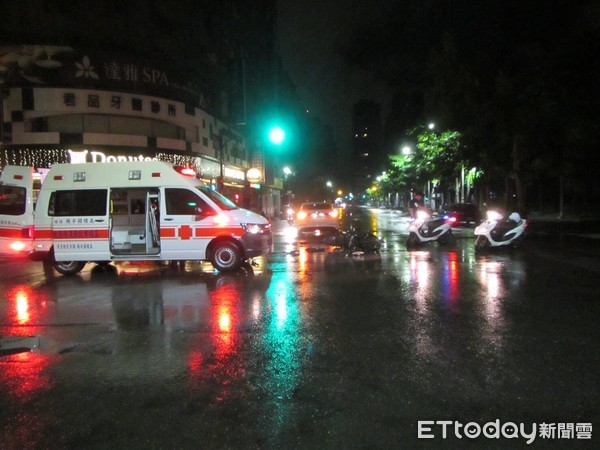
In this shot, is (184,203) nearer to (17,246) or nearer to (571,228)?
(17,246)

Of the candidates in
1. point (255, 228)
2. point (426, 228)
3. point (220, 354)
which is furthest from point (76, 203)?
point (426, 228)

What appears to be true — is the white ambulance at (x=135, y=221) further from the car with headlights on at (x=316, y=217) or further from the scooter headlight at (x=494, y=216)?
the car with headlights on at (x=316, y=217)

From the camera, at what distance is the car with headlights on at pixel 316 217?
22484 millimetres

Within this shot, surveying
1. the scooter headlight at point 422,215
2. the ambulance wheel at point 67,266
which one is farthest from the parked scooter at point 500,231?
the ambulance wheel at point 67,266

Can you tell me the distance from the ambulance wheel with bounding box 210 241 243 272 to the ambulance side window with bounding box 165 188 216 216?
90cm

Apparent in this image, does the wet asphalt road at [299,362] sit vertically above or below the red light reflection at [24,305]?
below

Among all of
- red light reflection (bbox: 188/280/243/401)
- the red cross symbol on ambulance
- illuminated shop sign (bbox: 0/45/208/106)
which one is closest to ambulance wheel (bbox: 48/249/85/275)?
the red cross symbol on ambulance

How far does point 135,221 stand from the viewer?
12.8 metres

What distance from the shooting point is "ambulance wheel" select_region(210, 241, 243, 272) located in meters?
12.2

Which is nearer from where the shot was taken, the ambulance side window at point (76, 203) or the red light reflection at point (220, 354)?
the red light reflection at point (220, 354)

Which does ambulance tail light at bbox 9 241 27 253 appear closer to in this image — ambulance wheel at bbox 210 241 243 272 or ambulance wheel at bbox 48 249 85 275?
ambulance wheel at bbox 48 249 85 275

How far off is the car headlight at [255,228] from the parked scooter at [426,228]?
271 inches

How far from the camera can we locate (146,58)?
97.3 feet

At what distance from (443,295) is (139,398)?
229 inches
